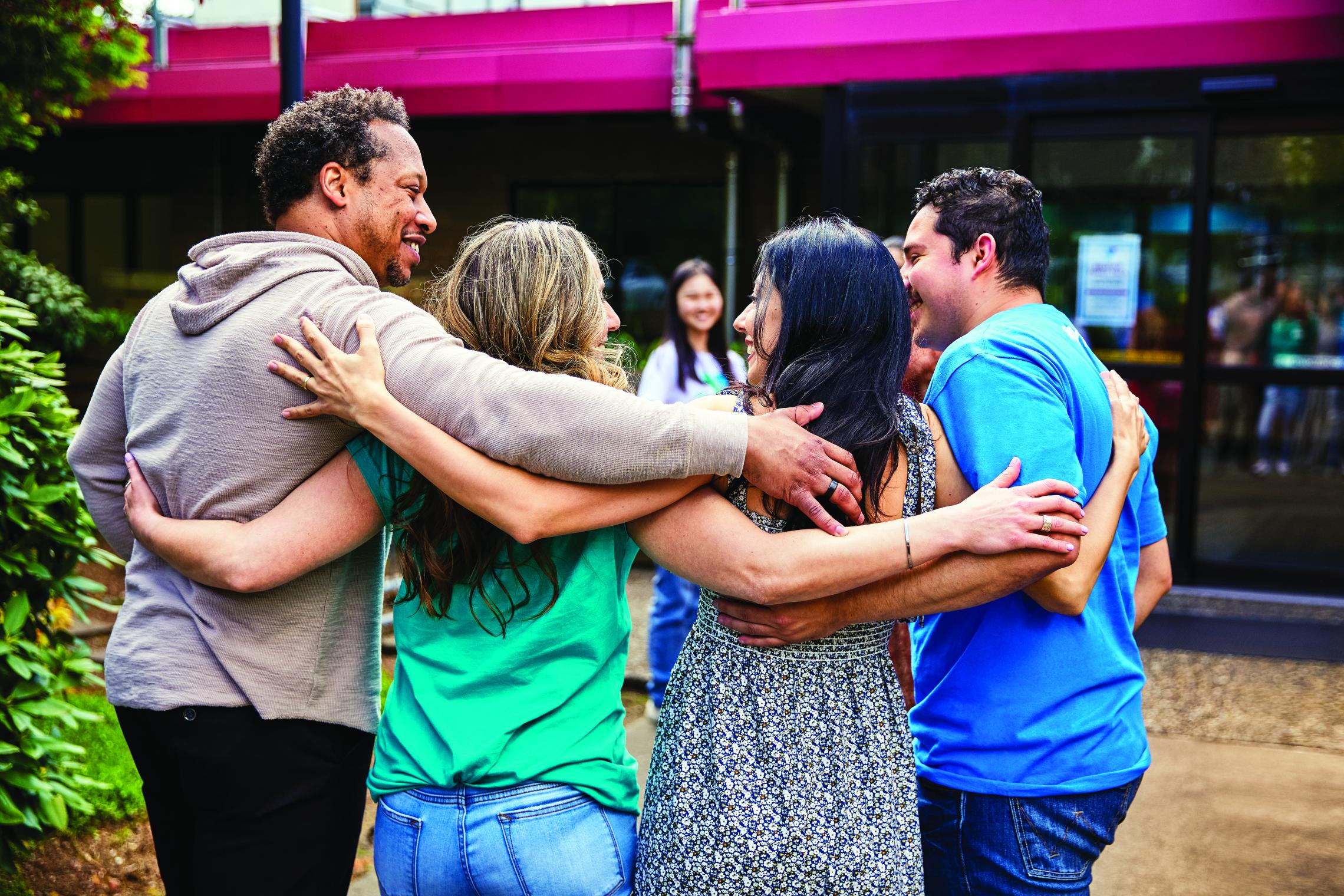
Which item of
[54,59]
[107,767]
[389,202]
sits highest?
[54,59]

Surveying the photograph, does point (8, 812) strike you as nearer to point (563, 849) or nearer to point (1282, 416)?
point (563, 849)

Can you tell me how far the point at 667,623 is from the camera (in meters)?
5.17

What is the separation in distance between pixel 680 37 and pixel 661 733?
7.18 metres

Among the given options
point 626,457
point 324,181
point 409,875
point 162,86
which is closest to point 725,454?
point 626,457

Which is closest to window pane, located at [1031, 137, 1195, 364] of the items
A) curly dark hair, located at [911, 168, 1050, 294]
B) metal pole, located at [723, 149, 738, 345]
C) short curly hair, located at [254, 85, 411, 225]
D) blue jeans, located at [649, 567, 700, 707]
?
metal pole, located at [723, 149, 738, 345]

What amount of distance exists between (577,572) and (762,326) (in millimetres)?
537

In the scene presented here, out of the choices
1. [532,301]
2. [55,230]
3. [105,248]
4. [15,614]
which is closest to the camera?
[532,301]

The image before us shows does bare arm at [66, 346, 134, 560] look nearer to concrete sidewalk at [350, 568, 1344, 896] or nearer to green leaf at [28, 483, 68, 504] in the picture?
green leaf at [28, 483, 68, 504]

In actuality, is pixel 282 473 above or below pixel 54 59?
below

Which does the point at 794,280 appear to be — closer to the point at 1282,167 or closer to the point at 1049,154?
the point at 1049,154

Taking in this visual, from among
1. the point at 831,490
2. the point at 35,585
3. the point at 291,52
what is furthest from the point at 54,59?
the point at 831,490

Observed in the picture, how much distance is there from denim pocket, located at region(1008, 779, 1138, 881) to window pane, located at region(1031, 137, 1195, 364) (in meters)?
5.97

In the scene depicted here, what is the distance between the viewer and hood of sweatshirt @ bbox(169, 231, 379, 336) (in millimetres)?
1973

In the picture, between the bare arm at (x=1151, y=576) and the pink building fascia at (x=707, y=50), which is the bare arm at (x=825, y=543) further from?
the pink building fascia at (x=707, y=50)
